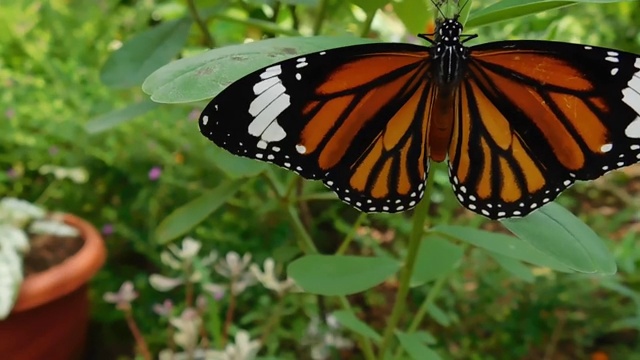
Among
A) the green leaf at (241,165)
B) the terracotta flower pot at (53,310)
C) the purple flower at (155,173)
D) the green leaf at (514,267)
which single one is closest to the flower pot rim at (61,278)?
the terracotta flower pot at (53,310)

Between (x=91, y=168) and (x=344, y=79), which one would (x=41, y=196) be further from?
(x=344, y=79)

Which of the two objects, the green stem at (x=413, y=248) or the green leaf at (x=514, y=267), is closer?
the green stem at (x=413, y=248)

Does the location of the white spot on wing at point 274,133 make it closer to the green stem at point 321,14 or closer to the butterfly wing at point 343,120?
the butterfly wing at point 343,120

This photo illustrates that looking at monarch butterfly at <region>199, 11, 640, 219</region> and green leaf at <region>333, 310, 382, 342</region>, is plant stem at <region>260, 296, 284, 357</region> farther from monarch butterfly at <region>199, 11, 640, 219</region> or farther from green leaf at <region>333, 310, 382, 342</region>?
monarch butterfly at <region>199, 11, 640, 219</region>

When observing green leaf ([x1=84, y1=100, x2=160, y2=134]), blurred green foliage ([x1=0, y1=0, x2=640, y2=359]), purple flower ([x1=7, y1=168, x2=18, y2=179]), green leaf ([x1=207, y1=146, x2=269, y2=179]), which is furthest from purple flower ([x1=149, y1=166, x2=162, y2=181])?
green leaf ([x1=207, y1=146, x2=269, y2=179])

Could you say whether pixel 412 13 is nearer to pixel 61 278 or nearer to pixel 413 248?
pixel 413 248

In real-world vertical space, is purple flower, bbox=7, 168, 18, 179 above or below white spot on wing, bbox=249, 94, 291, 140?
below

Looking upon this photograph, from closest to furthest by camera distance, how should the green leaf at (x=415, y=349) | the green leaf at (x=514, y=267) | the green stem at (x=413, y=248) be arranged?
the green stem at (x=413, y=248), the green leaf at (x=415, y=349), the green leaf at (x=514, y=267)
